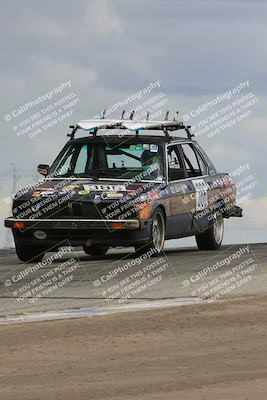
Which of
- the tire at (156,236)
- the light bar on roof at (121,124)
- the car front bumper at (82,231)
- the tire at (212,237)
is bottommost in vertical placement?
the tire at (212,237)

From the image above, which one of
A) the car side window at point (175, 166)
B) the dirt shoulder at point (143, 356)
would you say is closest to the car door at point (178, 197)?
the car side window at point (175, 166)

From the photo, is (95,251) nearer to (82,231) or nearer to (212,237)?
(212,237)

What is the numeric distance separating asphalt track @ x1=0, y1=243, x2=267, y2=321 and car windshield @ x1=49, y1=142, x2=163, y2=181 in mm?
1270

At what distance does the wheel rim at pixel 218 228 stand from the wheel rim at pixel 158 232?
232cm

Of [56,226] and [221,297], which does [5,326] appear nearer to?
[221,297]

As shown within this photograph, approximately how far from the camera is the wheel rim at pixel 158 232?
16000mm

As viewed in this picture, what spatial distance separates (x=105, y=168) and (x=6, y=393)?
981 cm

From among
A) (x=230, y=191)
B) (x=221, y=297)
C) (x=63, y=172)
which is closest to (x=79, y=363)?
(x=221, y=297)

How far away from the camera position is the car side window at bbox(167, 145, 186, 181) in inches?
674

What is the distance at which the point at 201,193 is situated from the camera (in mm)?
17812

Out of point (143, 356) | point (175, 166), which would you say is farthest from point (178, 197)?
point (143, 356)

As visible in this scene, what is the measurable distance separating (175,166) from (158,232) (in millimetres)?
1503

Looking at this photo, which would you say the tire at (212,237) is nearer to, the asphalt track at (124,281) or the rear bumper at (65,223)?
the asphalt track at (124,281)

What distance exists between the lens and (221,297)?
11898 mm
